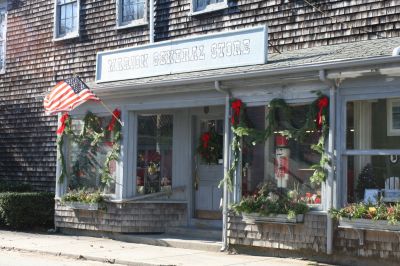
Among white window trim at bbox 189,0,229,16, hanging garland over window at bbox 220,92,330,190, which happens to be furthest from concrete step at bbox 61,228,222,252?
white window trim at bbox 189,0,229,16

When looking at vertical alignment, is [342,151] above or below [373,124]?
below

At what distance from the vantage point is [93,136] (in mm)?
13453

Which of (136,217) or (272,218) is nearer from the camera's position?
(272,218)

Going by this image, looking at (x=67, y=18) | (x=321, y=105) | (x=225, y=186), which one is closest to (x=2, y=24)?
(x=67, y=18)

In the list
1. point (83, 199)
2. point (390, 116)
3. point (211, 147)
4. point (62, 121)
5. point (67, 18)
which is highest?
point (67, 18)

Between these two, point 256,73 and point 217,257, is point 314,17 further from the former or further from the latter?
point 217,257

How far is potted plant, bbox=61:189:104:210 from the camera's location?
1292cm

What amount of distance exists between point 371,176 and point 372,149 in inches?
16.3

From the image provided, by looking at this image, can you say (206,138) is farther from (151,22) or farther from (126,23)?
(126,23)

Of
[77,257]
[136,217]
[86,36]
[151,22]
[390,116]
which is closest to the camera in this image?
[390,116]

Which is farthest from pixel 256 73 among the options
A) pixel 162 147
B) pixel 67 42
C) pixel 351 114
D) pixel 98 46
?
pixel 67 42

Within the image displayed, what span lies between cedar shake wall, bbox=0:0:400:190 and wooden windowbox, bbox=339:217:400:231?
344cm

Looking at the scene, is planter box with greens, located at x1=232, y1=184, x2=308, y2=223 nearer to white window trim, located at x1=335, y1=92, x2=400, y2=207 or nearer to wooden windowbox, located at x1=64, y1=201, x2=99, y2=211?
white window trim, located at x1=335, y1=92, x2=400, y2=207

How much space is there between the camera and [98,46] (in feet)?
50.1
